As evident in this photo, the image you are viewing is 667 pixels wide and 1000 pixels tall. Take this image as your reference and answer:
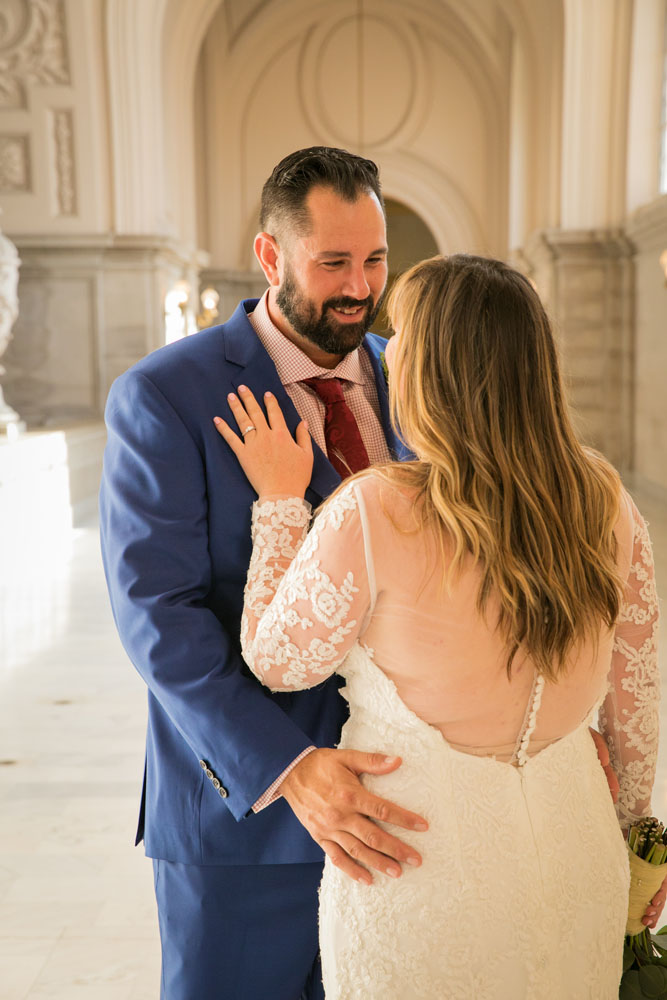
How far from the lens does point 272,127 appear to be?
21750mm

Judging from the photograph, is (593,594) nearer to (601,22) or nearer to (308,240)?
(308,240)

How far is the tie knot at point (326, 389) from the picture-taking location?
224 centimetres

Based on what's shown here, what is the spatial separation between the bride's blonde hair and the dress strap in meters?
0.04

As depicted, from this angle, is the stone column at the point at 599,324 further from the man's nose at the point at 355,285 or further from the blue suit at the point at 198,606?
the blue suit at the point at 198,606

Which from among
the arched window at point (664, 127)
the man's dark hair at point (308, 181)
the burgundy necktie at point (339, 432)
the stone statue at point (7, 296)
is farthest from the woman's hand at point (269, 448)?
the arched window at point (664, 127)

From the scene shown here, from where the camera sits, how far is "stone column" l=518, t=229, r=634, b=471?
47.9 ft

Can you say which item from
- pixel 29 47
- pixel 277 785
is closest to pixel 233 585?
pixel 277 785

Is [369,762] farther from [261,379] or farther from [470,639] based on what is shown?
[261,379]

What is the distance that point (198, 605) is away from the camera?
194cm

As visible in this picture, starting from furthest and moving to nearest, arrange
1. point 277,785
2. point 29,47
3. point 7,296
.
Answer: point 29,47
point 7,296
point 277,785

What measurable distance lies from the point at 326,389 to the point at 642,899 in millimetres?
1194

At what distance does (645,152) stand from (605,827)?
14.2m

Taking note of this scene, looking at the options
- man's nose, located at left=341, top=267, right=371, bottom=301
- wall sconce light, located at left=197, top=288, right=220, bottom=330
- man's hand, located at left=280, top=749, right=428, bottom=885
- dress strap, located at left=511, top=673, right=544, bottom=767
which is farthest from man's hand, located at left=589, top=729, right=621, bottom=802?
wall sconce light, located at left=197, top=288, right=220, bottom=330

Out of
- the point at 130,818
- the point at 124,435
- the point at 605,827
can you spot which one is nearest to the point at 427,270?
the point at 124,435
